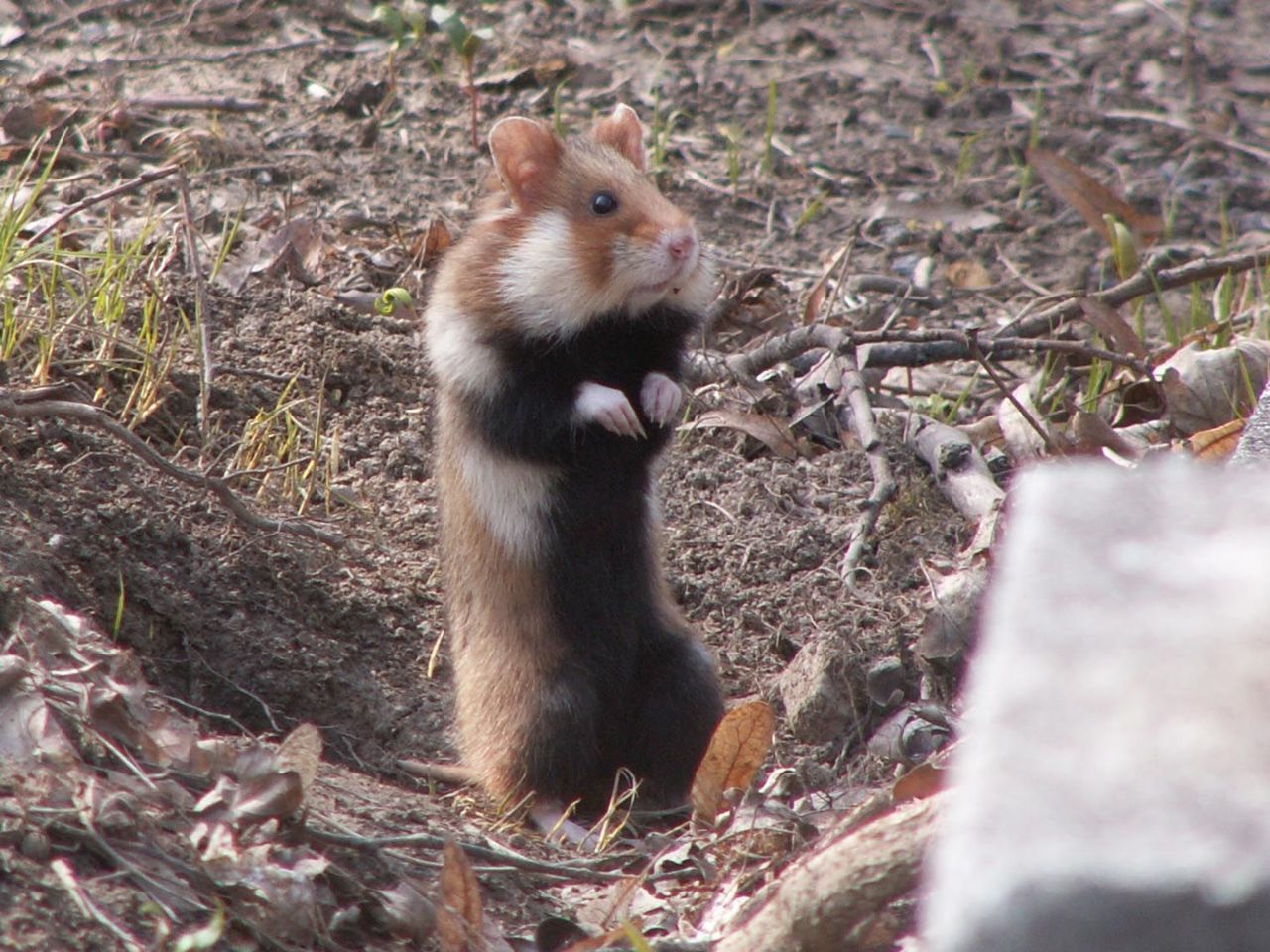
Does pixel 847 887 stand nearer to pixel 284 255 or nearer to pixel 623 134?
pixel 623 134

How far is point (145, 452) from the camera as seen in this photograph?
3791 mm

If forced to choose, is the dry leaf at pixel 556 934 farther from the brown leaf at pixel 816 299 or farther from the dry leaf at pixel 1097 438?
the brown leaf at pixel 816 299

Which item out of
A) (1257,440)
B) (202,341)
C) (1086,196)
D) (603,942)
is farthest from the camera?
(1086,196)

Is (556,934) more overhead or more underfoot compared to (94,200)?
more underfoot

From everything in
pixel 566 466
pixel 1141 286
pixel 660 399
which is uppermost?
pixel 660 399

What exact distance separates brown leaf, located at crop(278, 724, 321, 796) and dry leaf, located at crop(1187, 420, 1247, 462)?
2503 mm

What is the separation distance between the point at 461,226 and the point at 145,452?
6.69 feet

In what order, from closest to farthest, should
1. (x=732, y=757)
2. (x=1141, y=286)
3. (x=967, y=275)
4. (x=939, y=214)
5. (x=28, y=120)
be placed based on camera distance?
(x=732, y=757), (x=1141, y=286), (x=28, y=120), (x=967, y=275), (x=939, y=214)

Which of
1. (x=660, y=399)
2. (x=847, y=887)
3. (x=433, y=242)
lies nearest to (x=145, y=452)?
(x=660, y=399)

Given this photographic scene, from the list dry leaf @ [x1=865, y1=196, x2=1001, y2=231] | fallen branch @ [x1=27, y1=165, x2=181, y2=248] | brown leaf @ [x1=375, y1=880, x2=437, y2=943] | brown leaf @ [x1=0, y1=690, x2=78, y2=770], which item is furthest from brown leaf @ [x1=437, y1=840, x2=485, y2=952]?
dry leaf @ [x1=865, y1=196, x2=1001, y2=231]

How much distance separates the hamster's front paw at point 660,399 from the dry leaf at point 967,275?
2.56 metres

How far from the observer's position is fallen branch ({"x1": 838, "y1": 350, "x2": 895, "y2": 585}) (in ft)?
14.2

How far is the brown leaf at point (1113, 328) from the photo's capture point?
493 centimetres

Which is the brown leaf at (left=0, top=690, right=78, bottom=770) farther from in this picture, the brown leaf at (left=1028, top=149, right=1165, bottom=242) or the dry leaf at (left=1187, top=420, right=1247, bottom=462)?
the brown leaf at (left=1028, top=149, right=1165, bottom=242)
